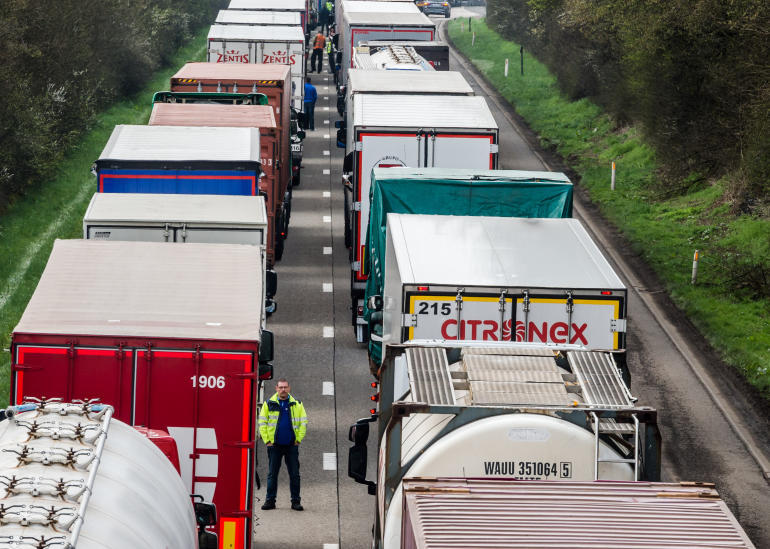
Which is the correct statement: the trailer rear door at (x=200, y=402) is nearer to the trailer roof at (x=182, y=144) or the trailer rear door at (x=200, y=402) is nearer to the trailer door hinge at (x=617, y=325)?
the trailer door hinge at (x=617, y=325)

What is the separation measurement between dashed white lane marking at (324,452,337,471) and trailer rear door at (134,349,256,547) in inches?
174

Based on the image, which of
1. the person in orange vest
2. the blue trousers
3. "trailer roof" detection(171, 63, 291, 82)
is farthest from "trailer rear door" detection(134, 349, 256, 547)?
the person in orange vest

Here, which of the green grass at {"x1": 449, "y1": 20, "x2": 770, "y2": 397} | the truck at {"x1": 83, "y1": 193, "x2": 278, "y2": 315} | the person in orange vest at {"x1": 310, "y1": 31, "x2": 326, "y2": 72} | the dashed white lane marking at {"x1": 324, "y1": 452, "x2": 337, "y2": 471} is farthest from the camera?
the person in orange vest at {"x1": 310, "y1": 31, "x2": 326, "y2": 72}

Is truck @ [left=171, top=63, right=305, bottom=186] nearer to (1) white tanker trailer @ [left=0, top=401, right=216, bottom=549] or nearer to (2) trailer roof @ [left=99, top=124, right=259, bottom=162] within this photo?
(2) trailer roof @ [left=99, top=124, right=259, bottom=162]

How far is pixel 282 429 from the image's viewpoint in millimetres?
14242

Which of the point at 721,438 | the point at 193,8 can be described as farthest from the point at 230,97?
the point at 193,8

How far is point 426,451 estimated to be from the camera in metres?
8.83

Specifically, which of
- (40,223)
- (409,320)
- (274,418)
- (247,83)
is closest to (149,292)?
(274,418)

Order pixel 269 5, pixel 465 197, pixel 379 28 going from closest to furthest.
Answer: pixel 465 197, pixel 379 28, pixel 269 5

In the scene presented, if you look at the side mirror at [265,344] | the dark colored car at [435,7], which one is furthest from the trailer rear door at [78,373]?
the dark colored car at [435,7]

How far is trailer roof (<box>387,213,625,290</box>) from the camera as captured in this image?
13453 millimetres

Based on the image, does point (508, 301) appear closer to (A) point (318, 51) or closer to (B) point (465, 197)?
(B) point (465, 197)

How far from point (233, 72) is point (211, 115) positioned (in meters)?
5.87

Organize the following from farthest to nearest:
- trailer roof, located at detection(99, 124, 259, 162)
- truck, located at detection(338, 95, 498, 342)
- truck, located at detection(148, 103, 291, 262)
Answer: truck, located at detection(148, 103, 291, 262), truck, located at detection(338, 95, 498, 342), trailer roof, located at detection(99, 124, 259, 162)
